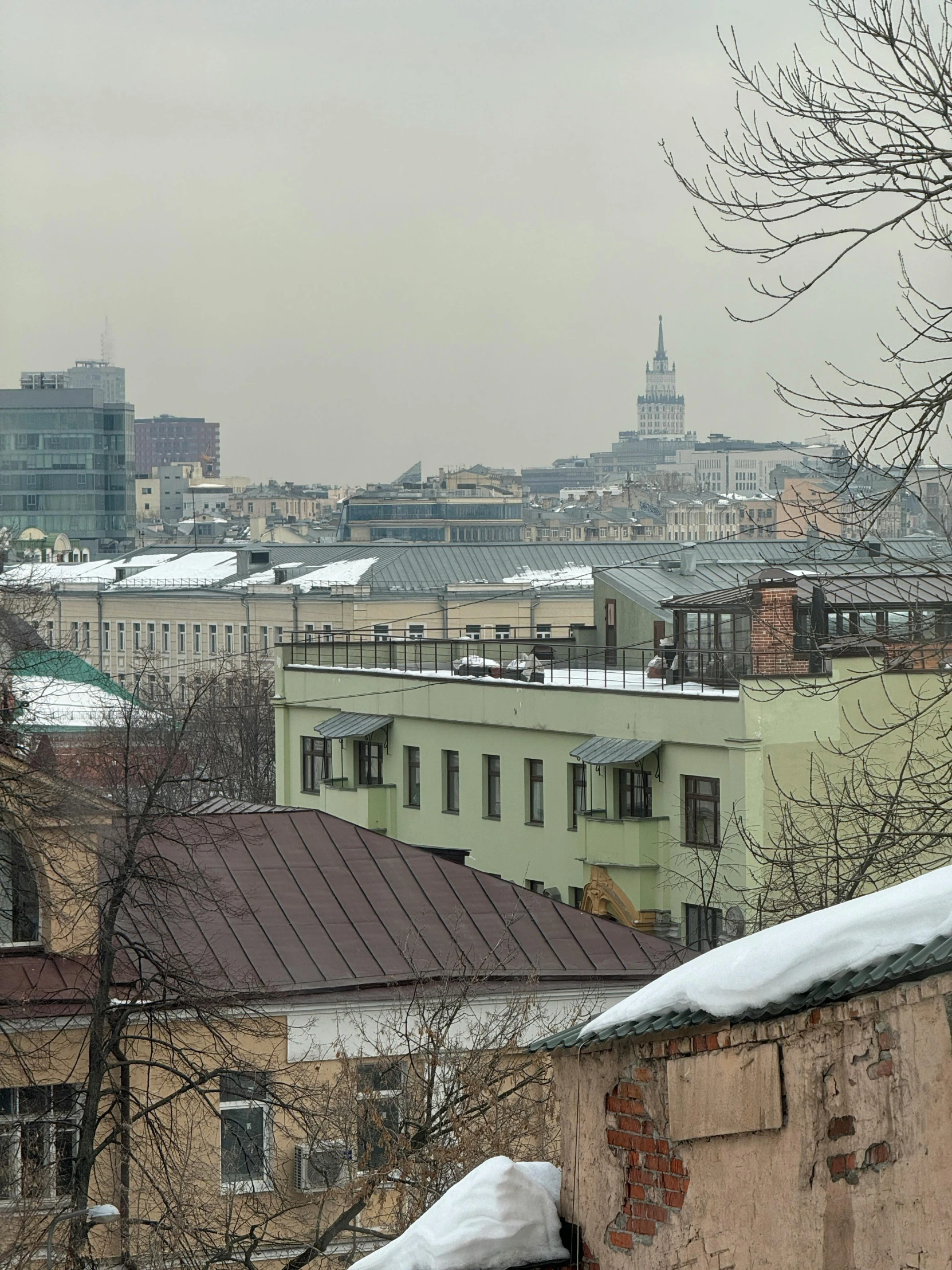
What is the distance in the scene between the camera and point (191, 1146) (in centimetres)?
1711

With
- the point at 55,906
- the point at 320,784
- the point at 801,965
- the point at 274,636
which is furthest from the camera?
the point at 274,636

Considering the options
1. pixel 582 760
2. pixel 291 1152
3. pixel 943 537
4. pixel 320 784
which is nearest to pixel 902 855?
pixel 943 537

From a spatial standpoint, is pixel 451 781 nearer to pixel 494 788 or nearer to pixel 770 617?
pixel 494 788

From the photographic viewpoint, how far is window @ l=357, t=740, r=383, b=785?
146ft

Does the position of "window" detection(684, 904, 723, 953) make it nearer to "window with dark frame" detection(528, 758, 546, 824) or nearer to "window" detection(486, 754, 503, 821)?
"window with dark frame" detection(528, 758, 546, 824)

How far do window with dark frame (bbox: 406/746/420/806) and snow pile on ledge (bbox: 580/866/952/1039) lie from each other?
37479 mm

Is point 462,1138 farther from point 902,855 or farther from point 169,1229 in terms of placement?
point 902,855

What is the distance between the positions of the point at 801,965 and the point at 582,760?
31.3 meters

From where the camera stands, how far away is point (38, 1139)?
16.5 meters

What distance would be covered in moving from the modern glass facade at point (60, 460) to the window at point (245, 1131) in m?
181

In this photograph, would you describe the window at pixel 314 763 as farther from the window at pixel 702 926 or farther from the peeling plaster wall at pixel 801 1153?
the peeling plaster wall at pixel 801 1153

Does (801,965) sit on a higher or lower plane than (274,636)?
higher

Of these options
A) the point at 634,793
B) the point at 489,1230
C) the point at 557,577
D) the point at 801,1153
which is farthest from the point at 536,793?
the point at 557,577

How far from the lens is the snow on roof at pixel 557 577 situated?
91.1 m
